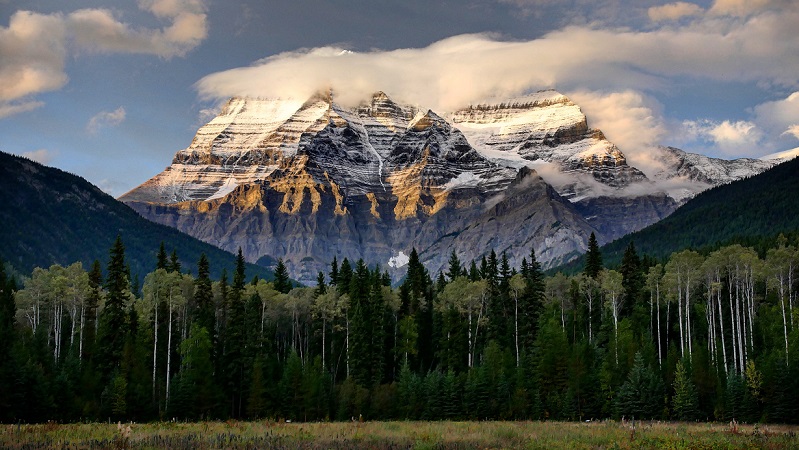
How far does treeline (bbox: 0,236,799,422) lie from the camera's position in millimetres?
93625

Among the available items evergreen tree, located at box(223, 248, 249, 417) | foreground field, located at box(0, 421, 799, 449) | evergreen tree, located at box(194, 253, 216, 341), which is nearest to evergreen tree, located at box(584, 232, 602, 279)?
evergreen tree, located at box(223, 248, 249, 417)

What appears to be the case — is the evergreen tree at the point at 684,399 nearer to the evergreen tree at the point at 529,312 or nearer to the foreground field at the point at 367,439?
the evergreen tree at the point at 529,312

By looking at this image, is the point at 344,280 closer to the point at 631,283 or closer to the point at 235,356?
the point at 235,356

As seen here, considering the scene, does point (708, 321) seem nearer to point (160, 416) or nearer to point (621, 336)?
point (621, 336)

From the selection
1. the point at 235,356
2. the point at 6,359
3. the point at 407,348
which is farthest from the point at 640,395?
the point at 6,359

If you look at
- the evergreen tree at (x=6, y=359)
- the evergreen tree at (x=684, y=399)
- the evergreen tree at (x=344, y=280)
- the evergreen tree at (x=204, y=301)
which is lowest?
the evergreen tree at (x=684, y=399)

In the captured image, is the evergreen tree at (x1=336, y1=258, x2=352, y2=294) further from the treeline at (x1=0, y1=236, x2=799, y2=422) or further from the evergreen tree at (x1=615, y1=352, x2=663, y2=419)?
the evergreen tree at (x1=615, y1=352, x2=663, y2=419)

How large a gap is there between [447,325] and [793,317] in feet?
147

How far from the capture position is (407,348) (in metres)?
120

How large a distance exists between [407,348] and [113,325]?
40172 mm

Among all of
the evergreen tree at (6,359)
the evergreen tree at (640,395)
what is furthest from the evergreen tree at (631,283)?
the evergreen tree at (6,359)

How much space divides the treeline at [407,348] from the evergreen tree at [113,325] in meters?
0.23

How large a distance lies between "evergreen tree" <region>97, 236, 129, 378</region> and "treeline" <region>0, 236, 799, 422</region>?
0.75ft

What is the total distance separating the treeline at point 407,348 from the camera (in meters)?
93.6
